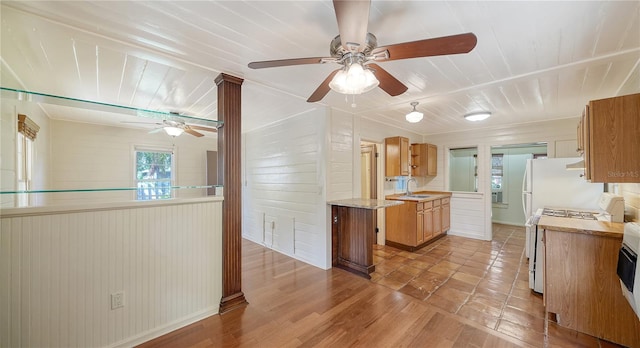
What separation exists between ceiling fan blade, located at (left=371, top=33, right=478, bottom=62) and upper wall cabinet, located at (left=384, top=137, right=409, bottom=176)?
3.16m

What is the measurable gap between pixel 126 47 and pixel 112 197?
1.23m

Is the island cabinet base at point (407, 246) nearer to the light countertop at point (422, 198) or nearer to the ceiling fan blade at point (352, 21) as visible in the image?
the light countertop at point (422, 198)

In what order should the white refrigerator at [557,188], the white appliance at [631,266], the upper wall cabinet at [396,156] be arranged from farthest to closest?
1. the upper wall cabinet at [396,156]
2. the white refrigerator at [557,188]
3. the white appliance at [631,266]

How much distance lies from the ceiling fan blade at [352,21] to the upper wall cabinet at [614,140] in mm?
2150

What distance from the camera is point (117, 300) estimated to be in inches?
71.3

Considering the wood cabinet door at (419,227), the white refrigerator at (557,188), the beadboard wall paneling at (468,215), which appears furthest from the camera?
the beadboard wall paneling at (468,215)

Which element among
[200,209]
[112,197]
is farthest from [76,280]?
[200,209]

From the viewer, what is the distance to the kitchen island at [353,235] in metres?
3.17

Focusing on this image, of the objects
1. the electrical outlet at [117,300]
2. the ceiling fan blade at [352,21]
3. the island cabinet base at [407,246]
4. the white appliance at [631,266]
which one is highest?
the ceiling fan blade at [352,21]

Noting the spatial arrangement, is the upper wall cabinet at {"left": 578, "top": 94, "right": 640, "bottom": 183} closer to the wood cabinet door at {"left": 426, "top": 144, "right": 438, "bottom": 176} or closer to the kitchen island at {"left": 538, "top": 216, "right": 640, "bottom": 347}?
the kitchen island at {"left": 538, "top": 216, "right": 640, "bottom": 347}

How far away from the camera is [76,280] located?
1662 mm

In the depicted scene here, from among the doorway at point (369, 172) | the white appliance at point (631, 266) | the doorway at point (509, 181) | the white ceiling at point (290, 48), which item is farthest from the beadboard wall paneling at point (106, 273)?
the doorway at point (509, 181)

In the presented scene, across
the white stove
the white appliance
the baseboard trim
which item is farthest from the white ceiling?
the baseboard trim

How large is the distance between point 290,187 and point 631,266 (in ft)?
11.6
